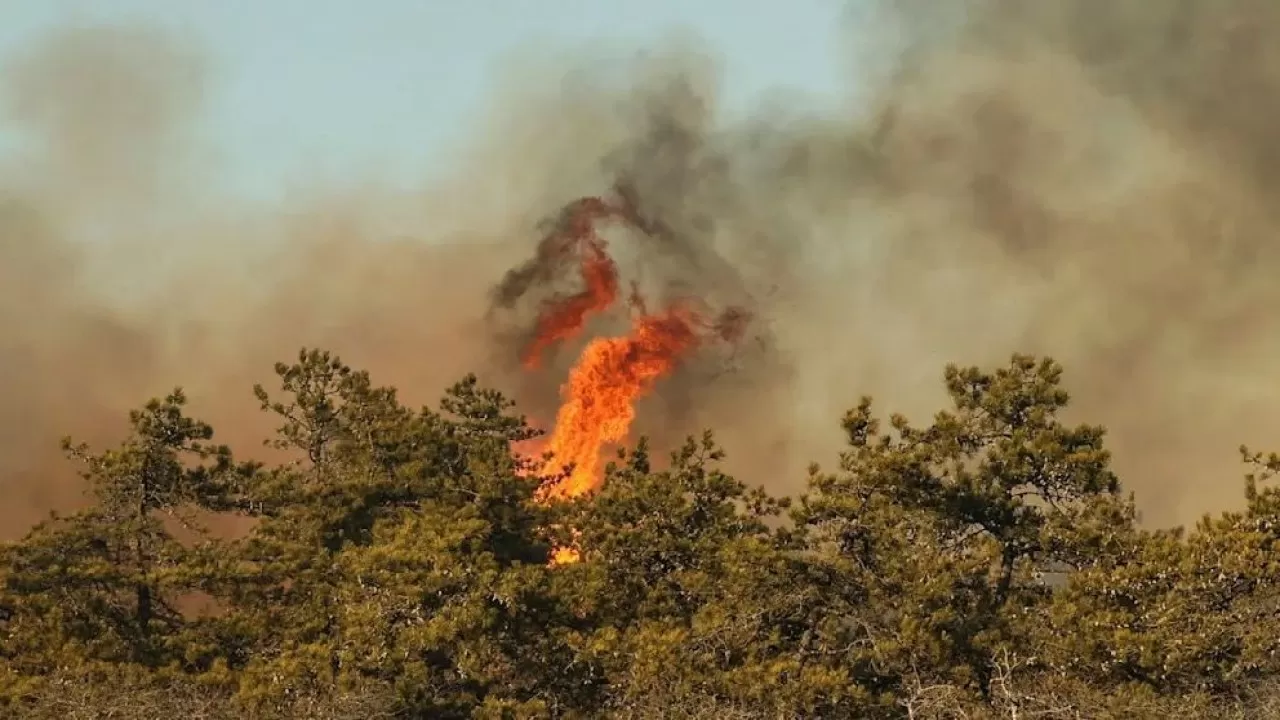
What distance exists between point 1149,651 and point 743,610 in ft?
35.7

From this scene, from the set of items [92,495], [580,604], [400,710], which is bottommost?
[400,710]

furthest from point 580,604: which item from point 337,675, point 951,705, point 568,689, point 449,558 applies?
point 951,705

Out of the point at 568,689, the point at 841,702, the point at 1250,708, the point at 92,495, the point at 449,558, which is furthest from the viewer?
the point at 92,495

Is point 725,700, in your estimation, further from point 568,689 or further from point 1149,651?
point 1149,651

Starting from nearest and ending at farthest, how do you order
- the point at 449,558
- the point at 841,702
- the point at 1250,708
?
the point at 1250,708, the point at 841,702, the point at 449,558

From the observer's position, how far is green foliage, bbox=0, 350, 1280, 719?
30.7m

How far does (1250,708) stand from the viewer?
2947 centimetres

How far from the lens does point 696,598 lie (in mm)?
37562

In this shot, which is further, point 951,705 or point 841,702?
point 841,702

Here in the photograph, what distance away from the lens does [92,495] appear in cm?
4141

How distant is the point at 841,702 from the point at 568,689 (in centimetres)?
929

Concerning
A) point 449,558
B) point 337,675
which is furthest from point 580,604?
point 337,675

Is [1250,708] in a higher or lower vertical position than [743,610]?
lower

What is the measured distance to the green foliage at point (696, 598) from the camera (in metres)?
30.7
